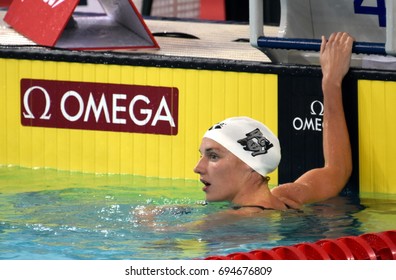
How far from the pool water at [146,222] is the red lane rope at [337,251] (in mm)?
538

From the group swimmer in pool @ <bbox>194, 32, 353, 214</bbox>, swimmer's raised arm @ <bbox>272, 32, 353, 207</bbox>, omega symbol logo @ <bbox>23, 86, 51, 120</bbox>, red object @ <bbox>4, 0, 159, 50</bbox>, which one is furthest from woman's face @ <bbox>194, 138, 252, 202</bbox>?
red object @ <bbox>4, 0, 159, 50</bbox>

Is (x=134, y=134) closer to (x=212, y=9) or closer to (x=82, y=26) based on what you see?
(x=82, y=26)

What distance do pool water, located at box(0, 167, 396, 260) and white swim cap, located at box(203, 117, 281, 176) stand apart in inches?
9.2

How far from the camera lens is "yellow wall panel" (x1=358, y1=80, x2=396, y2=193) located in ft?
22.1

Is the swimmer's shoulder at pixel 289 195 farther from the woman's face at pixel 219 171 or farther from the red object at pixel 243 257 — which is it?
the red object at pixel 243 257

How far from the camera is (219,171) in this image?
6156 mm

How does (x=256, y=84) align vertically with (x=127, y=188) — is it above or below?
above

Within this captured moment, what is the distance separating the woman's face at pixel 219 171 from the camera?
6141mm

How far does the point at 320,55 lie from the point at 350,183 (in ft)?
2.05

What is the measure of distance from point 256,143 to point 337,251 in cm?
92

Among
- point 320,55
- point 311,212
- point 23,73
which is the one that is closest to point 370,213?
point 311,212

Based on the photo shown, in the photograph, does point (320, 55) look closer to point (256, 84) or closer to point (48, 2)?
point (256, 84)

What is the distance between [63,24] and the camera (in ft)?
25.4

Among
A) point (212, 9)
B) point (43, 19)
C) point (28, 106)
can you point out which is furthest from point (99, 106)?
point (212, 9)
